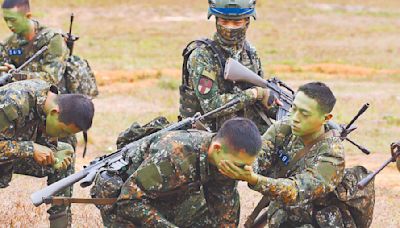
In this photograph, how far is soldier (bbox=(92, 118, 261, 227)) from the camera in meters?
7.45

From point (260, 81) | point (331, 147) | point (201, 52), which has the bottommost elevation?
point (260, 81)

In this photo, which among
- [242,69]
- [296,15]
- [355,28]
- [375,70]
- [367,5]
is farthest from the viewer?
[367,5]

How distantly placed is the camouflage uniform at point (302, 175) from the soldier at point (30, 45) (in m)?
3.44

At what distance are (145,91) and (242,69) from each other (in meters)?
13.7

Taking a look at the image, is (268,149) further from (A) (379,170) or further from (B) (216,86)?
(B) (216,86)

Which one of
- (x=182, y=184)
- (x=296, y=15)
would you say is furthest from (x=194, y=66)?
(x=296, y=15)

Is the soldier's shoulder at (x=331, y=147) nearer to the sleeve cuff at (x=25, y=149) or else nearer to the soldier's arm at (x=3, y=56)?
the sleeve cuff at (x=25, y=149)

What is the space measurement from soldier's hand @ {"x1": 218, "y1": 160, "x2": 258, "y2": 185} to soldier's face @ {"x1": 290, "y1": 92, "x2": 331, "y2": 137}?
2.54 feet

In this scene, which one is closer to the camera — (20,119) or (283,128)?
(283,128)

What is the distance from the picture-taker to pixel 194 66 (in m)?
9.55

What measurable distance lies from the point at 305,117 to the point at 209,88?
1568 millimetres

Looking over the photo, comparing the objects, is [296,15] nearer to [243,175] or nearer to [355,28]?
[355,28]

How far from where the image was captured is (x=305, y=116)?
812 cm

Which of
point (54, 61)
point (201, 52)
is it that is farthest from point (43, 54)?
point (201, 52)
